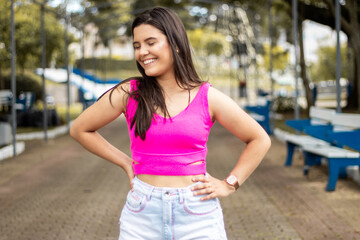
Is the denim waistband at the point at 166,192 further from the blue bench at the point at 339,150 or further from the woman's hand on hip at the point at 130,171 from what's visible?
the blue bench at the point at 339,150

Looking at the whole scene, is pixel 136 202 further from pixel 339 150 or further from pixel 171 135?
pixel 339 150

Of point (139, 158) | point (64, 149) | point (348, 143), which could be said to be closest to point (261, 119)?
point (64, 149)

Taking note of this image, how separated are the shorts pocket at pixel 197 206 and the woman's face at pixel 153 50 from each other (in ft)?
1.69

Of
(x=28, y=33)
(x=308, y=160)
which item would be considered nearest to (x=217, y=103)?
→ (x=308, y=160)

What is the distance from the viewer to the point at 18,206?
737 cm

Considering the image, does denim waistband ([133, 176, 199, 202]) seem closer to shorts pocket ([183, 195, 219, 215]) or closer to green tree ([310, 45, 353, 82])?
shorts pocket ([183, 195, 219, 215])

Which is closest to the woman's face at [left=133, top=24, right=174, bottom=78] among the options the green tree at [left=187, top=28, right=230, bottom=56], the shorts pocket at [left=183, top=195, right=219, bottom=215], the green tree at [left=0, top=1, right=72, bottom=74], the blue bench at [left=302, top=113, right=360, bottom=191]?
the shorts pocket at [left=183, top=195, right=219, bottom=215]

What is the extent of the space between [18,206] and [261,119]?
1024 cm

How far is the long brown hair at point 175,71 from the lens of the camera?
96.3 inches

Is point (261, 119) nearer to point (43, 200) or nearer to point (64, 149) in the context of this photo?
point (64, 149)

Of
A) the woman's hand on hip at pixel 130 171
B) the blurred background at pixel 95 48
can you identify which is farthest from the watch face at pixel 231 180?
the blurred background at pixel 95 48

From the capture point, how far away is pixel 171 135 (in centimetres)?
238

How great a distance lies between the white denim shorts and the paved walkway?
3340 millimetres

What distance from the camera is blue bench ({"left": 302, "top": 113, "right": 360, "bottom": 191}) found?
7.56 m
